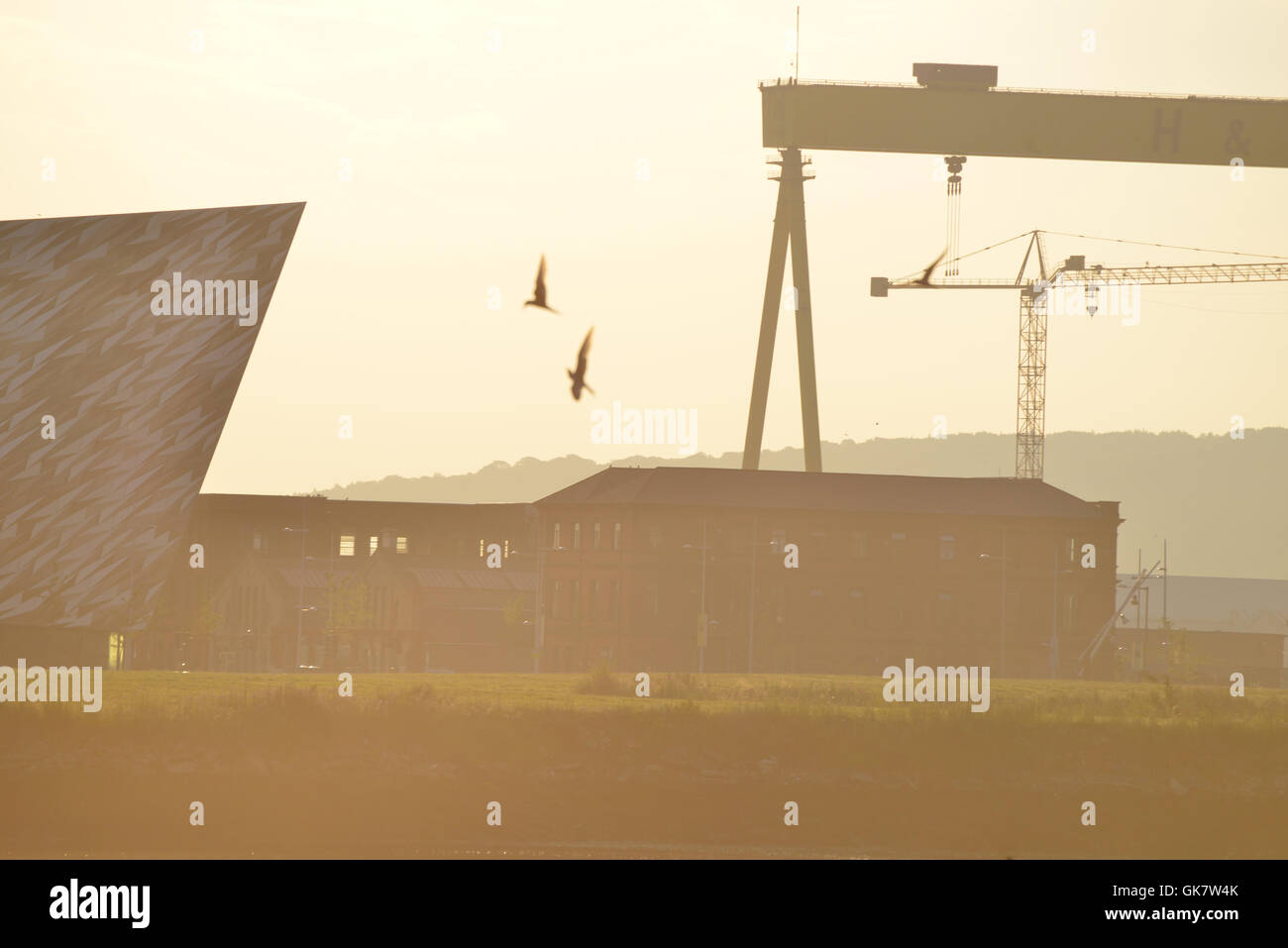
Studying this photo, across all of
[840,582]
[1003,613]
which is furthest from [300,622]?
[1003,613]

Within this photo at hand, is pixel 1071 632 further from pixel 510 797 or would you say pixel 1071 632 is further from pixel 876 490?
pixel 510 797

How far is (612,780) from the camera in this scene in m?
43.4

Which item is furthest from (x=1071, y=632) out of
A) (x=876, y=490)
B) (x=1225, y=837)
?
(x=1225, y=837)

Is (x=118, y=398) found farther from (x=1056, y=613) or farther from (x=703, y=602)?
(x=1056, y=613)

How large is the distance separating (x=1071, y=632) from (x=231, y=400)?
41213 mm

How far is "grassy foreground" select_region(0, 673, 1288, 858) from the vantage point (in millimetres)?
41156

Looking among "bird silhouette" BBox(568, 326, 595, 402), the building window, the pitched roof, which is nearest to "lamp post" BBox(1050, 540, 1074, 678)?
the pitched roof

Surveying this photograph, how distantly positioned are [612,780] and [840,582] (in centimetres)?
3903

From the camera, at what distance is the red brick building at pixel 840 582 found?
262 feet

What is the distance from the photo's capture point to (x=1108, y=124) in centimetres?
7206

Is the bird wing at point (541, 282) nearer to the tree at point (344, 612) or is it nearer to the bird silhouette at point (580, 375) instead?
the bird silhouette at point (580, 375)

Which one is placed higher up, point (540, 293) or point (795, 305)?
point (795, 305)

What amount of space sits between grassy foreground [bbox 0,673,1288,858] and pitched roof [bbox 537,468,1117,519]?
115 ft

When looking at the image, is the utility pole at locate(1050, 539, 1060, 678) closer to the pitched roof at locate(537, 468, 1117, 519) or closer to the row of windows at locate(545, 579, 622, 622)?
the pitched roof at locate(537, 468, 1117, 519)
